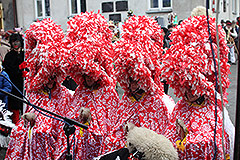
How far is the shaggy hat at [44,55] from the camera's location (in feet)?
12.2

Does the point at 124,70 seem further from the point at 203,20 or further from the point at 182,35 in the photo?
the point at 203,20

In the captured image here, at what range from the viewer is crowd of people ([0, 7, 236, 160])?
303 cm

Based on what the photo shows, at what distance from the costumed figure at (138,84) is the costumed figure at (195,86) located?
0.97ft

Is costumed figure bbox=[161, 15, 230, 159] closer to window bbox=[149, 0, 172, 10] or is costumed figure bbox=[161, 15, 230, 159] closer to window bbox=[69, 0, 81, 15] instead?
window bbox=[149, 0, 172, 10]

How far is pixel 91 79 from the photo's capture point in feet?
12.5

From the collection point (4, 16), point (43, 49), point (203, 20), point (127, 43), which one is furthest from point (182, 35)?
point (4, 16)

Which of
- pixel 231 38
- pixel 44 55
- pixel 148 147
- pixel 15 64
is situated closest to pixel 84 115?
pixel 44 55

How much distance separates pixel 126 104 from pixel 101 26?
3.34 feet

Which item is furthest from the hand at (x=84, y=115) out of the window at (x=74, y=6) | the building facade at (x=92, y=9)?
the window at (x=74, y=6)

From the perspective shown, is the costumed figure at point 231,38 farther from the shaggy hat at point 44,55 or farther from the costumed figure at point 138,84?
the shaggy hat at point 44,55

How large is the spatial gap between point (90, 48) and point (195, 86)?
127cm

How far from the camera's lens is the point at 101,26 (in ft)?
13.0

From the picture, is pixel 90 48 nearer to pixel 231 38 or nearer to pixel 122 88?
pixel 122 88

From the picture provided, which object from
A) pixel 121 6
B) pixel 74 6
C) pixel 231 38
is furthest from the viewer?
pixel 74 6
